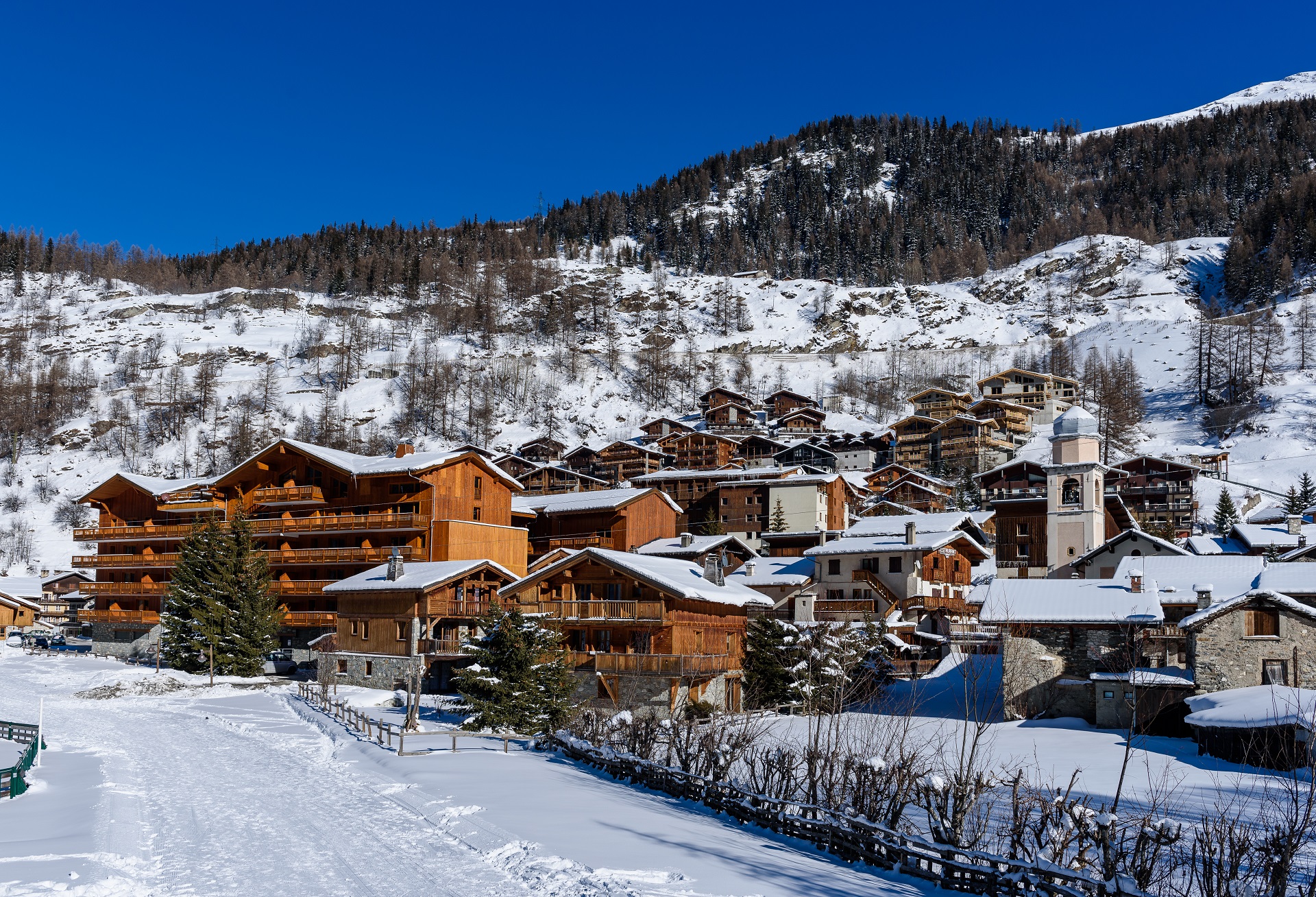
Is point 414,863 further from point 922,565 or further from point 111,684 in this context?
point 922,565

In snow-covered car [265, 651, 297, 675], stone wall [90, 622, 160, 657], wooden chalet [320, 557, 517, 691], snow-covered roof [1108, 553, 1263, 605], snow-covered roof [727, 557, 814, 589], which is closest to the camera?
snow-covered roof [1108, 553, 1263, 605]

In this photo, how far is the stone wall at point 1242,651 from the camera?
32594 mm

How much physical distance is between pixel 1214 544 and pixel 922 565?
16653 mm

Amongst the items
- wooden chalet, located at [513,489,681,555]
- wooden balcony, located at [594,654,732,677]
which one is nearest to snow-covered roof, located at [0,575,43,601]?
wooden chalet, located at [513,489,681,555]

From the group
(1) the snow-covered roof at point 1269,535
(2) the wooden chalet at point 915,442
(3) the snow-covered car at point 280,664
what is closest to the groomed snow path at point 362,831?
(3) the snow-covered car at point 280,664

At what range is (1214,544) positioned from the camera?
5572cm

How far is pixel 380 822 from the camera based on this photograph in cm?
1830

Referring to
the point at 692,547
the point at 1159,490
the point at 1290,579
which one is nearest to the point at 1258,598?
the point at 1290,579

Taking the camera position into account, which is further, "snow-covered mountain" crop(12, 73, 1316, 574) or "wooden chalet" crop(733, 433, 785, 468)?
"snow-covered mountain" crop(12, 73, 1316, 574)

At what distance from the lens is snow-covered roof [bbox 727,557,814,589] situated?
181ft

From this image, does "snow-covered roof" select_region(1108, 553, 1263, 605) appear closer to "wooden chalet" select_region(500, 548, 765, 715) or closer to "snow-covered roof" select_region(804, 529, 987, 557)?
"snow-covered roof" select_region(804, 529, 987, 557)

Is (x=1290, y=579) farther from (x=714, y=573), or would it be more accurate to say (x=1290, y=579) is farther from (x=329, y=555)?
(x=329, y=555)

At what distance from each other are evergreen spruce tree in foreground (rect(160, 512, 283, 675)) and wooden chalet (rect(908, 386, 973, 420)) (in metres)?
82.4

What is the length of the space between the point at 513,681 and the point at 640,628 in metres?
8.43
